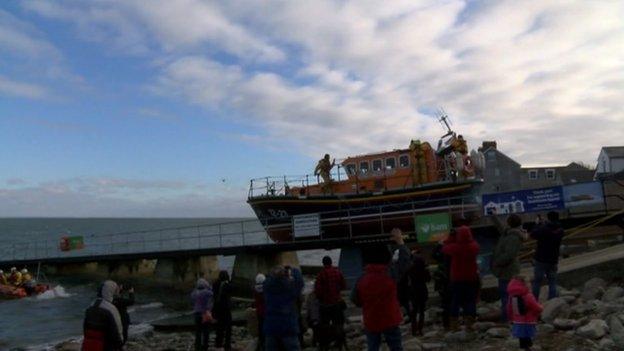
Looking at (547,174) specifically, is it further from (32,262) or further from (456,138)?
(32,262)

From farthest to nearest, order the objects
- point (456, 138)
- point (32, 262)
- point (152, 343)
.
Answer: point (32, 262), point (456, 138), point (152, 343)

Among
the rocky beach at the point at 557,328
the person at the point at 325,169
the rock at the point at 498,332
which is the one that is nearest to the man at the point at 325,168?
the person at the point at 325,169

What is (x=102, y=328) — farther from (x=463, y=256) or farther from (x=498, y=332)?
(x=498, y=332)

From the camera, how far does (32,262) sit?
3703cm

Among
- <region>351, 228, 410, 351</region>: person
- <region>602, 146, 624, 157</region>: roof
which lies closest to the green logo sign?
<region>351, 228, 410, 351</region>: person

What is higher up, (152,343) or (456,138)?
(456,138)

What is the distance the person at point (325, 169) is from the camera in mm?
25875

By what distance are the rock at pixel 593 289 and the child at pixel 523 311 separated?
3.79 m

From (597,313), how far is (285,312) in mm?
4963

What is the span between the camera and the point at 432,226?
2017 cm

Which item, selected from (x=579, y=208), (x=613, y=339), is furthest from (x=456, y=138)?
(x=613, y=339)

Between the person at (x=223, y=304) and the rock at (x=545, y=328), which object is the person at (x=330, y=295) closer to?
the person at (x=223, y=304)

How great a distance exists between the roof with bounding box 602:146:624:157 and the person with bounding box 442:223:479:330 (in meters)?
57.0

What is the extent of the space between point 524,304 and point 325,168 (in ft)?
62.2
